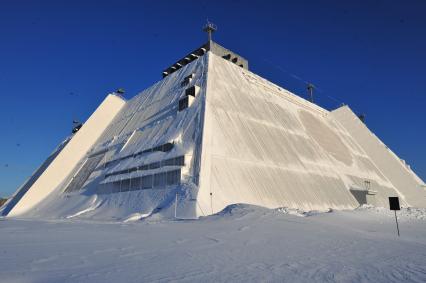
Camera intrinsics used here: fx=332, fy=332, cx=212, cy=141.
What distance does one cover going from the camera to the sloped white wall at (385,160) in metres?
44.6

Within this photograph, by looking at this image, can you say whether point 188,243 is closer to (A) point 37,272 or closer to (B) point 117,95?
(A) point 37,272

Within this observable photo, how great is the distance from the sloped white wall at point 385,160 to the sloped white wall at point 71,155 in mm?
35675

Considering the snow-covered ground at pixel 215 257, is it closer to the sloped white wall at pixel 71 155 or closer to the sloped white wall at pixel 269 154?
the sloped white wall at pixel 269 154

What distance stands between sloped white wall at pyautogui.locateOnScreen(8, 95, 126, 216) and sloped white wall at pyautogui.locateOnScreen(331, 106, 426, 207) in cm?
3567

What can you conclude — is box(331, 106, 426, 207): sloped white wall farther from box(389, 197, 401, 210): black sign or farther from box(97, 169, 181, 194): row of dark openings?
box(97, 169, 181, 194): row of dark openings

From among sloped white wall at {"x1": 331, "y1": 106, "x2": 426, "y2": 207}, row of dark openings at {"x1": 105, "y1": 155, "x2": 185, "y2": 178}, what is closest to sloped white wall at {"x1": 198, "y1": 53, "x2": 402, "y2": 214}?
row of dark openings at {"x1": 105, "y1": 155, "x2": 185, "y2": 178}

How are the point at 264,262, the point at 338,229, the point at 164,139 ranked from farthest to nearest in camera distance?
the point at 164,139, the point at 338,229, the point at 264,262

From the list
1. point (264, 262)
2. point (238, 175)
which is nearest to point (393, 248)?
point (264, 262)

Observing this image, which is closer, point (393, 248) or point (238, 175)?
point (393, 248)

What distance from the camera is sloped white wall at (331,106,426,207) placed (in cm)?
4456

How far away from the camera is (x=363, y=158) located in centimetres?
4612

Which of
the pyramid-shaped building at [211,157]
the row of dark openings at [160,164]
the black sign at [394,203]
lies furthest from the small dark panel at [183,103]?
the black sign at [394,203]

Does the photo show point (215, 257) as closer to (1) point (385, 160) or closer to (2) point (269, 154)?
(2) point (269, 154)

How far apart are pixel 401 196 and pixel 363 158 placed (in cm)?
668
